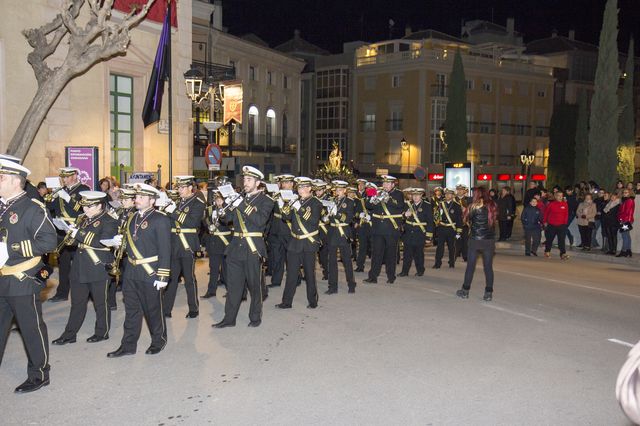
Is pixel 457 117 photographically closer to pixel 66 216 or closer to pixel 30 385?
pixel 66 216

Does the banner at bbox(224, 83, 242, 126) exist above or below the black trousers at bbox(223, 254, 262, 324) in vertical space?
above

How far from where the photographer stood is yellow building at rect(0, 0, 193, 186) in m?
17.4

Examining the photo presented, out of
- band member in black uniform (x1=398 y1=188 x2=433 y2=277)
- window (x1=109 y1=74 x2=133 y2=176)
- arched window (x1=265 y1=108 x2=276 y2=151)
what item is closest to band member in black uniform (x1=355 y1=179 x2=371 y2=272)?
band member in black uniform (x1=398 y1=188 x2=433 y2=277)

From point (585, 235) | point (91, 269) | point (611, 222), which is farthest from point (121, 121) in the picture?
point (611, 222)

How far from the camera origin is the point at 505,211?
68.6 feet

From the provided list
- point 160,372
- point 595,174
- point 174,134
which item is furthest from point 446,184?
point 160,372

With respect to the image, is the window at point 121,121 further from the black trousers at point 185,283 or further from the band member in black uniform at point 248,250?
the band member in black uniform at point 248,250

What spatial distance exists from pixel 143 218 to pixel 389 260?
20.4 feet

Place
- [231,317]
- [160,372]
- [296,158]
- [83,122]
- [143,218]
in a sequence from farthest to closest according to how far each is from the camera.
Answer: [296,158] < [83,122] < [231,317] < [143,218] < [160,372]

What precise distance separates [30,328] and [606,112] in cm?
2526

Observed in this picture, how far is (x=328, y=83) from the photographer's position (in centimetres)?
5716

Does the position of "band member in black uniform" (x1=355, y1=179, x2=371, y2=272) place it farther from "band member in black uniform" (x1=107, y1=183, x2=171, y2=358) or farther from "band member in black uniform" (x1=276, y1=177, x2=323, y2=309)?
"band member in black uniform" (x1=107, y1=183, x2=171, y2=358)

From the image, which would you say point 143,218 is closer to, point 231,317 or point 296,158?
point 231,317

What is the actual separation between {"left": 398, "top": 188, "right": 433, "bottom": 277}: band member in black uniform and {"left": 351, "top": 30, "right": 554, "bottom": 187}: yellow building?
3814 cm
